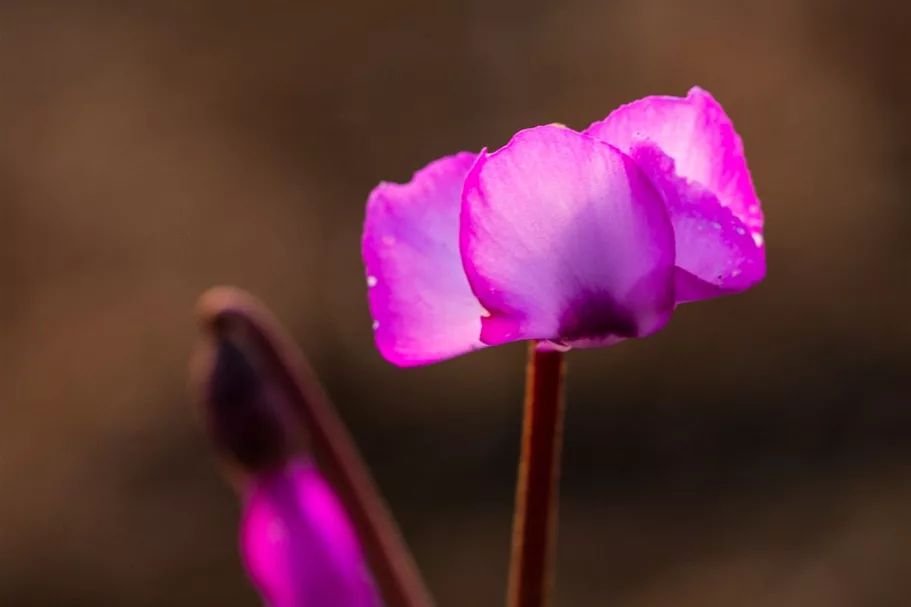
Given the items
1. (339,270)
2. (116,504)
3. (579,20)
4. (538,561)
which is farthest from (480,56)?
(538,561)

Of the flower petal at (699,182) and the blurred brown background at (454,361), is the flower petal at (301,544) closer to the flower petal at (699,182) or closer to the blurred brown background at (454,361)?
the flower petal at (699,182)

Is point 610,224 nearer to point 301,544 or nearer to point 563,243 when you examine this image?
point 563,243

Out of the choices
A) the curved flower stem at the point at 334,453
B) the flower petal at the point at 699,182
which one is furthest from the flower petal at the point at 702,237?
the curved flower stem at the point at 334,453

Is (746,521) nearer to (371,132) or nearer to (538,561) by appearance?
(371,132)

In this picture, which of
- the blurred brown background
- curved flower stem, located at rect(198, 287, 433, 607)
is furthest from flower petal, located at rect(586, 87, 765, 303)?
the blurred brown background

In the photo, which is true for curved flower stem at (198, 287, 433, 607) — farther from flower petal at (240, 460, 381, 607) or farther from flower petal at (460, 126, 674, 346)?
flower petal at (460, 126, 674, 346)

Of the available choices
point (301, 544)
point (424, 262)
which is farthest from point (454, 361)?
point (424, 262)

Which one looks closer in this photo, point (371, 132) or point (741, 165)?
point (741, 165)
